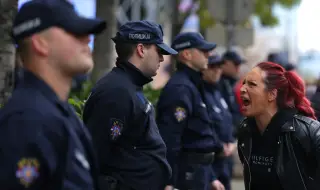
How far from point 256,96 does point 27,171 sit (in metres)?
2.68

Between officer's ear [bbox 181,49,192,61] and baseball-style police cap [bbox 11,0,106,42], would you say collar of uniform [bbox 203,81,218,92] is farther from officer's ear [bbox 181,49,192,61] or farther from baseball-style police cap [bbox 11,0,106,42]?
baseball-style police cap [bbox 11,0,106,42]

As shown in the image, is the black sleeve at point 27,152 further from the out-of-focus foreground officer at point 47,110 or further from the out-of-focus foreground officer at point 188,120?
the out-of-focus foreground officer at point 188,120

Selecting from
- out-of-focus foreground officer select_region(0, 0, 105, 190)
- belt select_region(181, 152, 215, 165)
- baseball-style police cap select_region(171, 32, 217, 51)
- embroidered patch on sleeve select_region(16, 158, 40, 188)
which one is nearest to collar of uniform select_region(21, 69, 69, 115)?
out-of-focus foreground officer select_region(0, 0, 105, 190)

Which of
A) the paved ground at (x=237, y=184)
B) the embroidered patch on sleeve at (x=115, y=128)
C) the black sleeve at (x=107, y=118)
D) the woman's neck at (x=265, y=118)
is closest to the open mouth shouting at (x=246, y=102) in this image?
the woman's neck at (x=265, y=118)

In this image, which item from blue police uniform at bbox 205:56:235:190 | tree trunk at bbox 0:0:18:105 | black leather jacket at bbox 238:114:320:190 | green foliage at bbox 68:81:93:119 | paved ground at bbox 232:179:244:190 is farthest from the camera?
paved ground at bbox 232:179:244:190

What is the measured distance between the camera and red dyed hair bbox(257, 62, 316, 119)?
17.0 ft

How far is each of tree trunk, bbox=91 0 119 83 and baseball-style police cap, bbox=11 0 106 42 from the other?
8.79 metres

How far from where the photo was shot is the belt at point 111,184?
459 centimetres

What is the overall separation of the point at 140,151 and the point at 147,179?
197 millimetres

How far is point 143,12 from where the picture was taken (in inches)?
559

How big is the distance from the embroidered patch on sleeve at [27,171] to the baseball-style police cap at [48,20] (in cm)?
56

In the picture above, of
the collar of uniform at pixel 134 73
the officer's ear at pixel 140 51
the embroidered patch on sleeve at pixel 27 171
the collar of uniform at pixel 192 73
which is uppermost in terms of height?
the embroidered patch on sleeve at pixel 27 171

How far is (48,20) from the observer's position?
118 inches

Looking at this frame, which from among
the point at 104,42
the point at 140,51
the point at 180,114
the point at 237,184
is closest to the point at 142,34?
the point at 140,51
